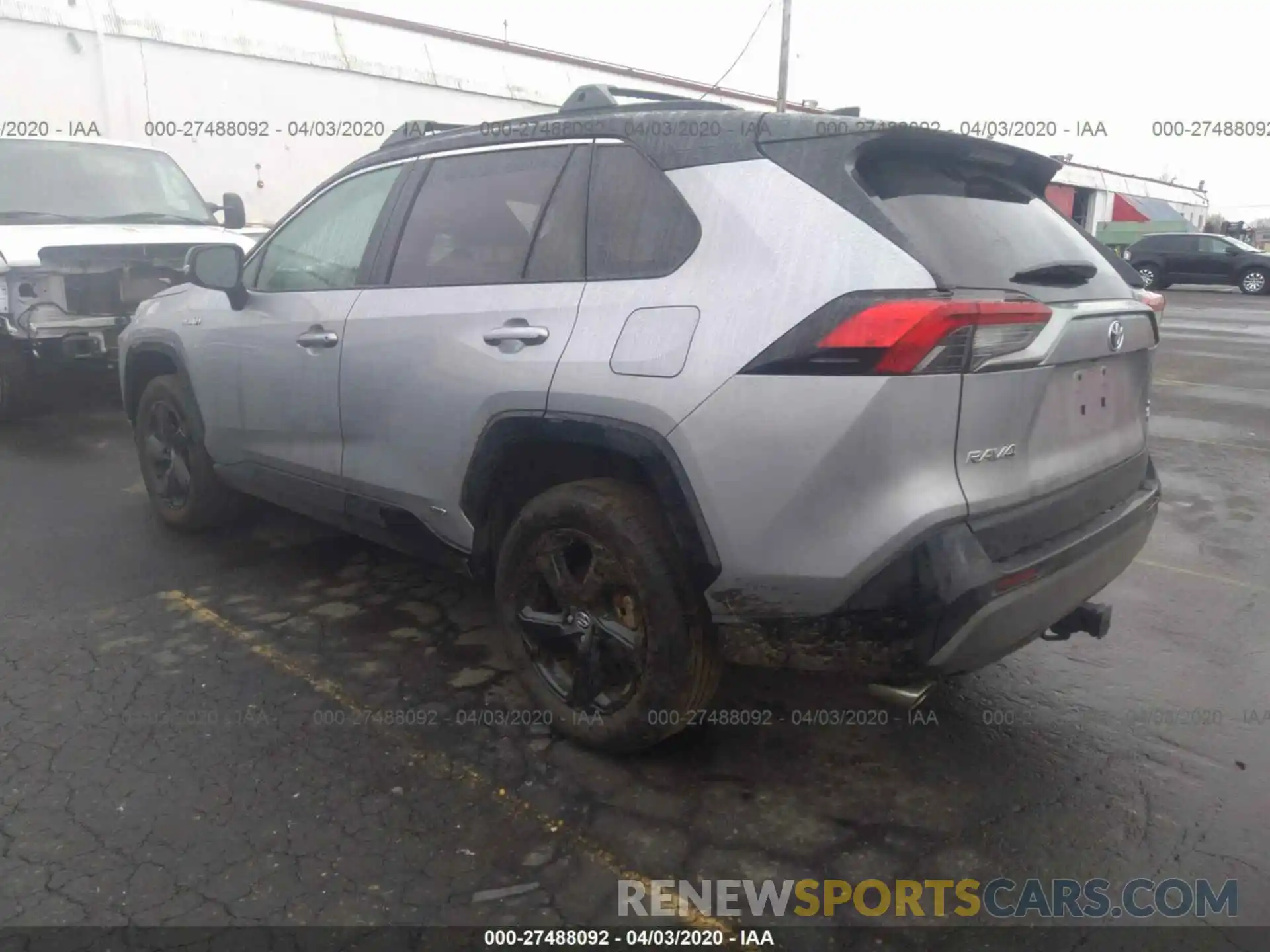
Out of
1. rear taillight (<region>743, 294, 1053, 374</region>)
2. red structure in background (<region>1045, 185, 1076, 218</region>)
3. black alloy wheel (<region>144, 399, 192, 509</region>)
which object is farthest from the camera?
red structure in background (<region>1045, 185, 1076, 218</region>)

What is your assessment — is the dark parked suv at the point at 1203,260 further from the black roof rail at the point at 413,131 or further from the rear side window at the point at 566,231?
the rear side window at the point at 566,231

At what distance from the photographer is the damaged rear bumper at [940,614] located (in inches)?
87.1

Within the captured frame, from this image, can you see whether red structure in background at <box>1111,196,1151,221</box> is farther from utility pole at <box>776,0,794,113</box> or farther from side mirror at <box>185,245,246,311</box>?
side mirror at <box>185,245,246,311</box>

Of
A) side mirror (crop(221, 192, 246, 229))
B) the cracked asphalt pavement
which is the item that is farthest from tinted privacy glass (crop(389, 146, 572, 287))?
side mirror (crop(221, 192, 246, 229))

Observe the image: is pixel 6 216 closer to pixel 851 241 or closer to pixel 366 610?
pixel 366 610

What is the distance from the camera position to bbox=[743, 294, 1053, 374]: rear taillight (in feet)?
7.15

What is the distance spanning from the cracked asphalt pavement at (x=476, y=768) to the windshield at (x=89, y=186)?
4.23 metres

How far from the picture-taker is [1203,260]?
2492 cm

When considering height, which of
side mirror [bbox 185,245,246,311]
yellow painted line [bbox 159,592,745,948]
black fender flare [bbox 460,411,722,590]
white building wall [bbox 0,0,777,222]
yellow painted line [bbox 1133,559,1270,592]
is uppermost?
white building wall [bbox 0,0,777,222]

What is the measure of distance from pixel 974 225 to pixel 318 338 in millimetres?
2344

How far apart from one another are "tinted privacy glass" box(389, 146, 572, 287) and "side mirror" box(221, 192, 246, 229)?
16.5 ft

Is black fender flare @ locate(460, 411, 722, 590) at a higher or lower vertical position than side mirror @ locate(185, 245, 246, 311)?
lower

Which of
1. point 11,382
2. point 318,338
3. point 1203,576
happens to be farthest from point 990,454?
point 11,382

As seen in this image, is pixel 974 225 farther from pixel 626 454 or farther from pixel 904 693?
pixel 904 693
